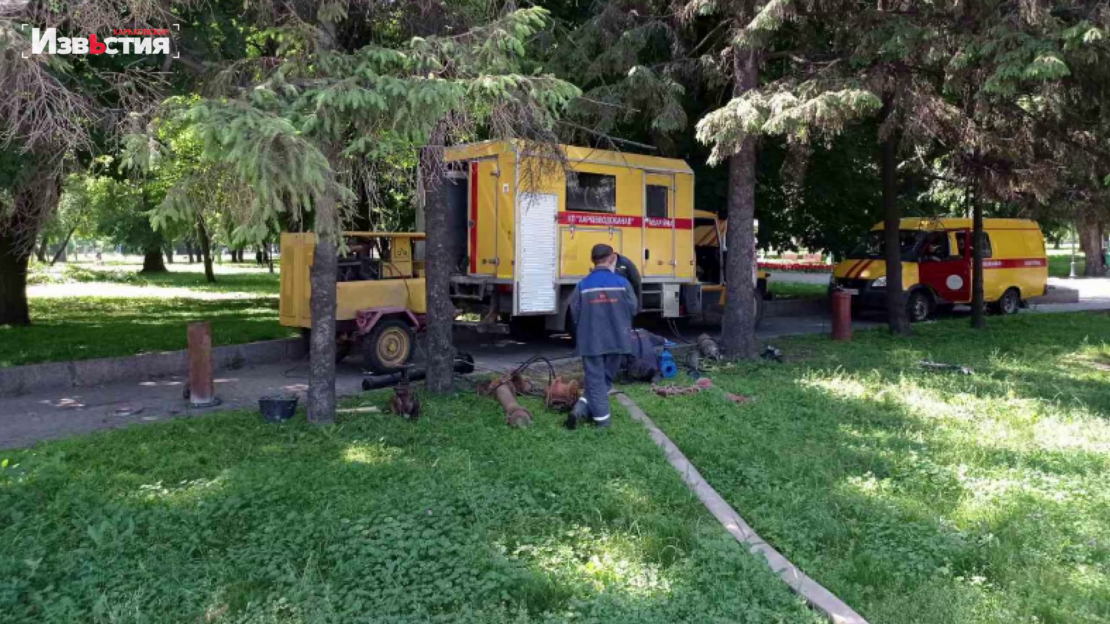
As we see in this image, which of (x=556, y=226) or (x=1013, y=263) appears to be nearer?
(x=556, y=226)

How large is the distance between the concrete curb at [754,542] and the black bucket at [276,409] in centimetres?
345

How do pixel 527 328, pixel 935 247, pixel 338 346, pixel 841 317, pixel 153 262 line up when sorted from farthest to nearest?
pixel 153 262, pixel 935 247, pixel 527 328, pixel 841 317, pixel 338 346

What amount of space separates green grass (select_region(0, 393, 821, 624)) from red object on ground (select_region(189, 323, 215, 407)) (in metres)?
1.94

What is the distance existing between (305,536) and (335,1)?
4910 mm

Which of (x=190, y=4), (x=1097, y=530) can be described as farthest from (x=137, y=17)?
(x=1097, y=530)

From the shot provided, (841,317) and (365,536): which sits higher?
(841,317)

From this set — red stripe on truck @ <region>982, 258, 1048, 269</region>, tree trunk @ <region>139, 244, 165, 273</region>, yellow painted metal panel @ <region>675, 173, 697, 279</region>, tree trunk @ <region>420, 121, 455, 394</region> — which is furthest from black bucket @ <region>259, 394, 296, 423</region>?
tree trunk @ <region>139, 244, 165, 273</region>

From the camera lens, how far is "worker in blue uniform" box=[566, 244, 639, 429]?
7875 mm

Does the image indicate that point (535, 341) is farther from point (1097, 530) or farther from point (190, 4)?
point (1097, 530)

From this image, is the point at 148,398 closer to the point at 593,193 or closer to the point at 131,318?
the point at 593,193

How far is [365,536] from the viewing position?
512cm

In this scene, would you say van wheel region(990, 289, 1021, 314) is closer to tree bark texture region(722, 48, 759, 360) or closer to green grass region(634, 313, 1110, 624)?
green grass region(634, 313, 1110, 624)

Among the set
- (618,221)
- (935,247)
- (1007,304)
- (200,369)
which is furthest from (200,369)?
(1007,304)

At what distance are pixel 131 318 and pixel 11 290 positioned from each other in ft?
7.64
